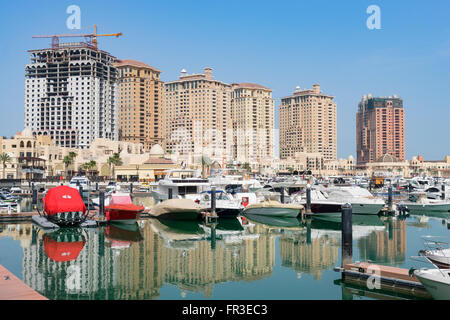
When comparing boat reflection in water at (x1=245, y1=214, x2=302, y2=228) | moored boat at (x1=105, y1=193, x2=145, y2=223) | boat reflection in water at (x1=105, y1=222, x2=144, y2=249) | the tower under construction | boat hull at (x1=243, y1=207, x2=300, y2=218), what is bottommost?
boat reflection in water at (x1=245, y1=214, x2=302, y2=228)

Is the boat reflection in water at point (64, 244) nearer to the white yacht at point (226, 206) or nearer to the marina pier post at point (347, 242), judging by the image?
the white yacht at point (226, 206)

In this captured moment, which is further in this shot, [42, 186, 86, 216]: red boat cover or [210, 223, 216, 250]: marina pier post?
[42, 186, 86, 216]: red boat cover

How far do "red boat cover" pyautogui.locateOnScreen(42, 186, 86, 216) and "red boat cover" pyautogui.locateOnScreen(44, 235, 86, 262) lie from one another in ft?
10.5

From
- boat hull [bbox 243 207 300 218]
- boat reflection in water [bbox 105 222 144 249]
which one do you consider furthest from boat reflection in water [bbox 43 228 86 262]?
boat hull [bbox 243 207 300 218]

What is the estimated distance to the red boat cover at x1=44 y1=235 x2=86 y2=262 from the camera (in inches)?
1155

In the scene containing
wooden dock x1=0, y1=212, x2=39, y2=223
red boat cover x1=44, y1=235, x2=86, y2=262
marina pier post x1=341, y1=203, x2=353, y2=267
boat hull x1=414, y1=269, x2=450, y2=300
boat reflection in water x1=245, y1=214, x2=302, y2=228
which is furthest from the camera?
boat reflection in water x1=245, y1=214, x2=302, y2=228

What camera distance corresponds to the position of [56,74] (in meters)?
182

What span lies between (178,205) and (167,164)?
94.4 m

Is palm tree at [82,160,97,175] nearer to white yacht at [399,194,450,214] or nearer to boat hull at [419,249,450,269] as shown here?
white yacht at [399,194,450,214]

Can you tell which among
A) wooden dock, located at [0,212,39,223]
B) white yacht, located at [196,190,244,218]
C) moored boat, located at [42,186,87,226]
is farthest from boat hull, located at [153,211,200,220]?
wooden dock, located at [0,212,39,223]

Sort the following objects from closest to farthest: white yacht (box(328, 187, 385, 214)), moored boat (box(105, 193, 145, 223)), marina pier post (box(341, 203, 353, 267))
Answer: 1. marina pier post (box(341, 203, 353, 267))
2. moored boat (box(105, 193, 145, 223))
3. white yacht (box(328, 187, 385, 214))

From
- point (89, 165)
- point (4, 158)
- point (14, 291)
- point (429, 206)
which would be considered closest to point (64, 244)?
point (14, 291)

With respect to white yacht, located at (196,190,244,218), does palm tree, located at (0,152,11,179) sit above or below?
above

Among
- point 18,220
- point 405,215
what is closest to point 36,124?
point 18,220
